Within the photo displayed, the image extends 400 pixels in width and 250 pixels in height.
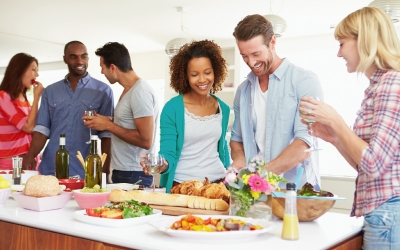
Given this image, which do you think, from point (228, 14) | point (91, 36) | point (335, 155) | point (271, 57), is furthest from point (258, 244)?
point (91, 36)

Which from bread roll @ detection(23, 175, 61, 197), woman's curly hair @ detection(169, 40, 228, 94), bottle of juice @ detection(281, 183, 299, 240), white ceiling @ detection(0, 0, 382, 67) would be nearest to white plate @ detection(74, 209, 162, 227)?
bread roll @ detection(23, 175, 61, 197)

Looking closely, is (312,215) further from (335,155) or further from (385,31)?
(335,155)

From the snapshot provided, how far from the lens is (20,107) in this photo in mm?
3924

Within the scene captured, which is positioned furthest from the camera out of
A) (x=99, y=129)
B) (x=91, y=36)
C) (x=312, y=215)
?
(x=91, y=36)

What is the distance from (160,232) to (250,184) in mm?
348

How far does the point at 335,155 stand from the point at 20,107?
442 centimetres

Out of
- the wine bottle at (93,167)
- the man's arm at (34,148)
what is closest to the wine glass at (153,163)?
the wine bottle at (93,167)

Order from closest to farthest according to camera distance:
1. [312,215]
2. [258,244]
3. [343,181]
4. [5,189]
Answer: [258,244] < [312,215] < [5,189] < [343,181]

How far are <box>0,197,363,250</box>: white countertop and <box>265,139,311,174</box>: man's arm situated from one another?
308mm

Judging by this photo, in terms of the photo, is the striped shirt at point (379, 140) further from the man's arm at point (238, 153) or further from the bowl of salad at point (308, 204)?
the man's arm at point (238, 153)

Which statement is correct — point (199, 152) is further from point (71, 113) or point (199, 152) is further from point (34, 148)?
point (34, 148)

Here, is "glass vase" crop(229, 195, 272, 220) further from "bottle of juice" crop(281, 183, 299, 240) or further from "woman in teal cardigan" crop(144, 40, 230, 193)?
"woman in teal cardigan" crop(144, 40, 230, 193)

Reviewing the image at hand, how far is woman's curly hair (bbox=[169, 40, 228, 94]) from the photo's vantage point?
2.66 meters

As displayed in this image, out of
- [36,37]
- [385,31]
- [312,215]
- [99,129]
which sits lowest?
[312,215]
